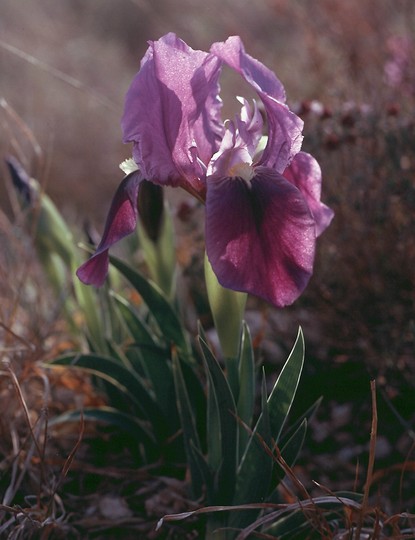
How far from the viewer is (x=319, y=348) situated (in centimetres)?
204

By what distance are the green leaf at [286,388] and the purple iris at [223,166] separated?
0.68ft

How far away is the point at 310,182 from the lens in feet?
3.93

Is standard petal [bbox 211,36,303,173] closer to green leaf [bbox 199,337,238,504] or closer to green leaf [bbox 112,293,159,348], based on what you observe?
green leaf [bbox 199,337,238,504]

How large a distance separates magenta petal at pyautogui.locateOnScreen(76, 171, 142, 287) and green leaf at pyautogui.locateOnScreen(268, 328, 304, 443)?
338 mm

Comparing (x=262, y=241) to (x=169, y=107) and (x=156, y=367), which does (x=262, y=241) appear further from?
(x=156, y=367)

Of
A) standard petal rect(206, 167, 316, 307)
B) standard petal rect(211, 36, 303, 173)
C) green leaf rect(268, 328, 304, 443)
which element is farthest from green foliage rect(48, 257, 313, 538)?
standard petal rect(211, 36, 303, 173)

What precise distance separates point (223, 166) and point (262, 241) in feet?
0.56

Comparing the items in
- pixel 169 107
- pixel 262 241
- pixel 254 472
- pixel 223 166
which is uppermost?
pixel 169 107

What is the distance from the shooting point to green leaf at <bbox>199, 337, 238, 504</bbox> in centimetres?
109

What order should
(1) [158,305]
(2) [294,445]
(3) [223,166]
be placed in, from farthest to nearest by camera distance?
(1) [158,305] → (2) [294,445] → (3) [223,166]

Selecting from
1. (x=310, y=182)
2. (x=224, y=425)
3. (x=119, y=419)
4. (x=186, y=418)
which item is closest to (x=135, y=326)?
(x=119, y=419)

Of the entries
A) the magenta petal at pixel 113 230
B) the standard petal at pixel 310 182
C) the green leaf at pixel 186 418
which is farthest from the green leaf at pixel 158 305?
the standard petal at pixel 310 182

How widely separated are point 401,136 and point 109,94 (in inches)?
163

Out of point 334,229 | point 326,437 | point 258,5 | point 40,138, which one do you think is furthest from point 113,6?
point 326,437
